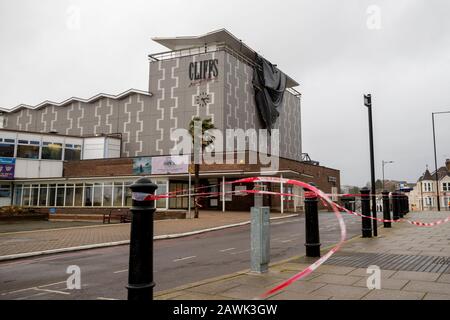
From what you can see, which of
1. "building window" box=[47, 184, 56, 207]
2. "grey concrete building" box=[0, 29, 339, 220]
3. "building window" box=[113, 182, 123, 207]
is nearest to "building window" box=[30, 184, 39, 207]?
"grey concrete building" box=[0, 29, 339, 220]

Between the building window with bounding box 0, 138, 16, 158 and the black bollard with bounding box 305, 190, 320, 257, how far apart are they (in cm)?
4113

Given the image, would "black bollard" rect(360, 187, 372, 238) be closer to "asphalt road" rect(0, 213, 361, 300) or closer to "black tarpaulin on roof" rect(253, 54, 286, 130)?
"asphalt road" rect(0, 213, 361, 300)

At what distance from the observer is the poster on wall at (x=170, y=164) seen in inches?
1380

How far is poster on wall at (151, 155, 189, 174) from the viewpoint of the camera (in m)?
35.1

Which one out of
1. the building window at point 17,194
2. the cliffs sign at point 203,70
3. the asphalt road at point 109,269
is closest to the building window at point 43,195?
the building window at point 17,194

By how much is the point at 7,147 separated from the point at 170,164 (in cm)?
1878

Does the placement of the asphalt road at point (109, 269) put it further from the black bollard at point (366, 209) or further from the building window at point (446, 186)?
the building window at point (446, 186)

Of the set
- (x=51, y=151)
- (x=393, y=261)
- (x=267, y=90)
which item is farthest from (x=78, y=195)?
(x=393, y=261)

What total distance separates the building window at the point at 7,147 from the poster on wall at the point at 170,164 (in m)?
16.4

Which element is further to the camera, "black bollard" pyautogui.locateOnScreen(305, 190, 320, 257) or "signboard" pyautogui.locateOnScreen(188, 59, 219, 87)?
"signboard" pyautogui.locateOnScreen(188, 59, 219, 87)

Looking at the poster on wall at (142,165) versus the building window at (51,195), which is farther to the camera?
the building window at (51,195)

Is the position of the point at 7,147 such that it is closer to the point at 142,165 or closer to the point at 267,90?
the point at 142,165

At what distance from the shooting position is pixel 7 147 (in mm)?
40062
